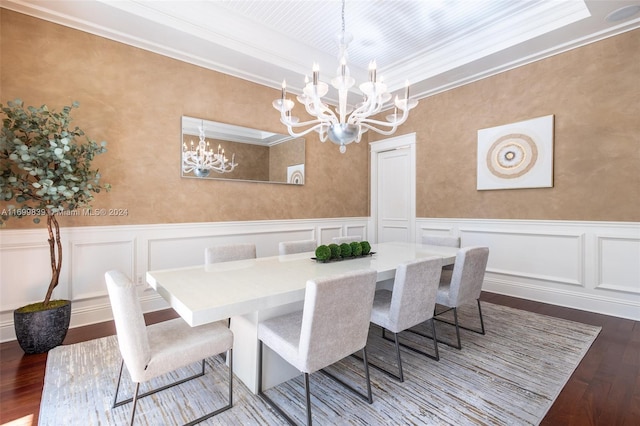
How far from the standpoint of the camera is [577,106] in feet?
10.6

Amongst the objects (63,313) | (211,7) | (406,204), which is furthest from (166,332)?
(406,204)

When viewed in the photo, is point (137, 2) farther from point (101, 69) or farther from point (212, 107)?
point (212, 107)

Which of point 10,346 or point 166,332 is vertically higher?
point 166,332

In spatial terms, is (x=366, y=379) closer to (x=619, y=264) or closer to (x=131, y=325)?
(x=131, y=325)

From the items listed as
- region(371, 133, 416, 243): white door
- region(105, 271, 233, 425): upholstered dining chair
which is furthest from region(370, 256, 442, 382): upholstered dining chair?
region(371, 133, 416, 243): white door

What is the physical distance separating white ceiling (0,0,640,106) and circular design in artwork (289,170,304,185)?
4.24 ft

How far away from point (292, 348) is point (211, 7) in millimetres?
3243

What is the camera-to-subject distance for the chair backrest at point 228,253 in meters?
2.48

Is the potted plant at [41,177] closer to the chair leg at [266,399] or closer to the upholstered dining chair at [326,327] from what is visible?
the chair leg at [266,399]

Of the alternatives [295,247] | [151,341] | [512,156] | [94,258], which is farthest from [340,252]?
[512,156]

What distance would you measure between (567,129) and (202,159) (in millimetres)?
4152

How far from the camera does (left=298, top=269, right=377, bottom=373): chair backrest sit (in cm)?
137

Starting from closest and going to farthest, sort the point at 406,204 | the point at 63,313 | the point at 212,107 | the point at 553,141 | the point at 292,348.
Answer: the point at 292,348 < the point at 63,313 < the point at 553,141 < the point at 212,107 < the point at 406,204

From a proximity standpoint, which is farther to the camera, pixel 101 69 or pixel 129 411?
pixel 101 69
